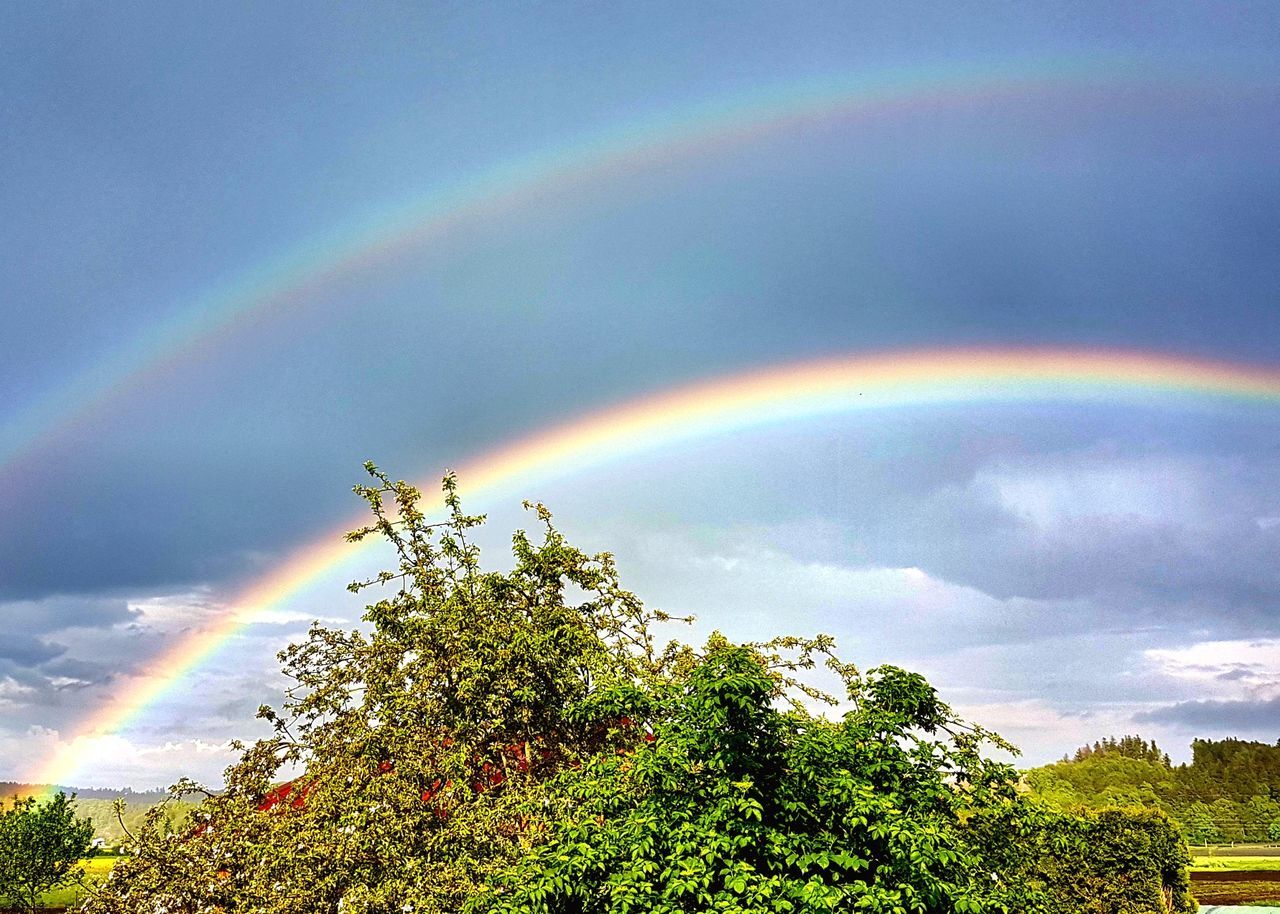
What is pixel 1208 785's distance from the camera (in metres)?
114

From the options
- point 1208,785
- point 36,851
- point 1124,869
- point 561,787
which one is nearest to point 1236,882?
point 1124,869

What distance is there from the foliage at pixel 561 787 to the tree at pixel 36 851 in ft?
105

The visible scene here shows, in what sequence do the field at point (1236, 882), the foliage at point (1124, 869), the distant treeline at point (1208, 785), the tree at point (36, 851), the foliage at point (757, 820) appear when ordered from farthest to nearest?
the distant treeline at point (1208, 785) < the tree at point (36, 851) < the field at point (1236, 882) < the foliage at point (1124, 869) < the foliage at point (757, 820)

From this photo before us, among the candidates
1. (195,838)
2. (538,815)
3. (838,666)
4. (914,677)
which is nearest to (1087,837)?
(838,666)

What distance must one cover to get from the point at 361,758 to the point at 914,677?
7.39 meters

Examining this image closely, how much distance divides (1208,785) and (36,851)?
433 ft

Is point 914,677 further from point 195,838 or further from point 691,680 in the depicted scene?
point 195,838

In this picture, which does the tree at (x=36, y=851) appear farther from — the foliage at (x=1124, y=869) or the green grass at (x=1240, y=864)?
the green grass at (x=1240, y=864)

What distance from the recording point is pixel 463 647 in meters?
12.1

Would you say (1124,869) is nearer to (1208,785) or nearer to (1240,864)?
(1240,864)

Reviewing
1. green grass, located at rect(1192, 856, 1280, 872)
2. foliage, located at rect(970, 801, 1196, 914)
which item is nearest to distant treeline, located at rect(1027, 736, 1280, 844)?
green grass, located at rect(1192, 856, 1280, 872)

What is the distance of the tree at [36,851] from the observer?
35.7m

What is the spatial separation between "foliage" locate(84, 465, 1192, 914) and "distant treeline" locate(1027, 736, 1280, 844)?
75195 millimetres

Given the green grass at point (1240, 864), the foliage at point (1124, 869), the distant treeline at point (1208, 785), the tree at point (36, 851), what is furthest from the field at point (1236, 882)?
the tree at point (36, 851)
